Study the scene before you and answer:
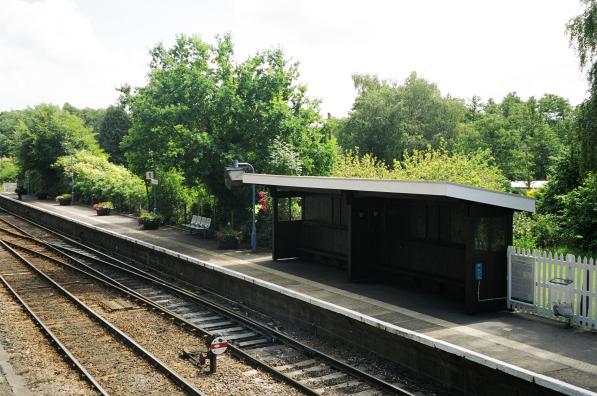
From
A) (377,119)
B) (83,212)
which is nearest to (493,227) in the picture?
(83,212)

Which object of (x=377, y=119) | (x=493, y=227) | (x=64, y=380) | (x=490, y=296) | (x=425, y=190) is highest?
(x=377, y=119)

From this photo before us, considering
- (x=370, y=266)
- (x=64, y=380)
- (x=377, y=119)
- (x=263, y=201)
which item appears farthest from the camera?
(x=377, y=119)

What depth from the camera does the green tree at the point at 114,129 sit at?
3019 inches

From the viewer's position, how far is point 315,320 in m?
13.1

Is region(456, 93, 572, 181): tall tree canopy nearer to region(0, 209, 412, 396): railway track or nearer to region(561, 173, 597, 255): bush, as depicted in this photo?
region(561, 173, 597, 255): bush

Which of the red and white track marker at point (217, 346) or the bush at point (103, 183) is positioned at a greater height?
the bush at point (103, 183)

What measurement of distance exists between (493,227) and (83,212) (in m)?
33.5

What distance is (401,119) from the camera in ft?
182

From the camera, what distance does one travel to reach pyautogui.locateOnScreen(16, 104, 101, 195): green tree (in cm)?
5287

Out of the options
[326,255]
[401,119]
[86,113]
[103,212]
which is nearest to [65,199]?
[103,212]

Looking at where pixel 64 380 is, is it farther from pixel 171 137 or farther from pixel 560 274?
pixel 171 137

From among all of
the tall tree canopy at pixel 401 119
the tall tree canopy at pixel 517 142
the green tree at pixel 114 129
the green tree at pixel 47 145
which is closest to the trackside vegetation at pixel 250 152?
the green tree at pixel 47 145

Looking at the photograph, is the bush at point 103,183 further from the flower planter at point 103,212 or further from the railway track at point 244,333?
the railway track at point 244,333

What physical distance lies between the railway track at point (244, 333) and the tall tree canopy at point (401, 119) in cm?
3651
